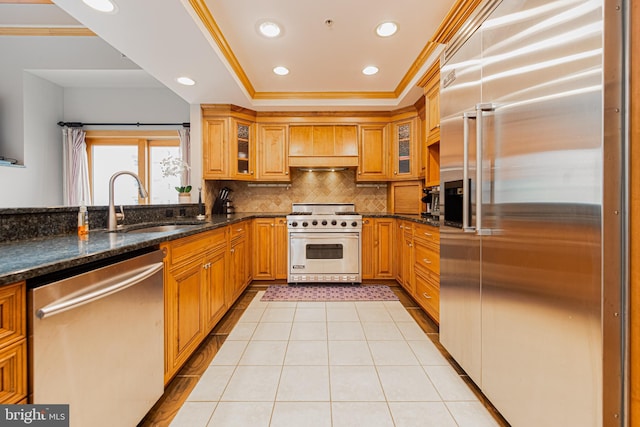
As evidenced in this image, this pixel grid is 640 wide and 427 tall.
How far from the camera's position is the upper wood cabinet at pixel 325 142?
3828 mm

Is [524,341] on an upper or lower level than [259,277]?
upper

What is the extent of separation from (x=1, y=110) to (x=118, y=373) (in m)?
4.79

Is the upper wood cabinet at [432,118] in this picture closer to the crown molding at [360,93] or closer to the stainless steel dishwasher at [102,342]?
the crown molding at [360,93]

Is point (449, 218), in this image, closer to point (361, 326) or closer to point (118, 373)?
point (361, 326)

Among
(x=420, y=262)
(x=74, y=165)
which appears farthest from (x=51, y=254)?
(x=74, y=165)

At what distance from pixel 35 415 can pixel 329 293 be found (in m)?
2.69

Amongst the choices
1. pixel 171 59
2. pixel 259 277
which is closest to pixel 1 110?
pixel 171 59

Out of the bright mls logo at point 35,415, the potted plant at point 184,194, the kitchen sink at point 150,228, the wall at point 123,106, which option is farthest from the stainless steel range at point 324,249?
the bright mls logo at point 35,415

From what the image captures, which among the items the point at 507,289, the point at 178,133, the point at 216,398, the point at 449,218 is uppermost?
the point at 178,133

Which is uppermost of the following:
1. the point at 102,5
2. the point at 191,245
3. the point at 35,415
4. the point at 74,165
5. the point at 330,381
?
the point at 102,5

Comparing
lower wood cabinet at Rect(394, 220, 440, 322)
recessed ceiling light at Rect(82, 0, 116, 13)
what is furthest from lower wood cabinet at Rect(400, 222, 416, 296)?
recessed ceiling light at Rect(82, 0, 116, 13)

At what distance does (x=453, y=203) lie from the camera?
1771 millimetres

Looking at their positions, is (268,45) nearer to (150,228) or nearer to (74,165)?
(150,228)

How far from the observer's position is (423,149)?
11.3 feet
